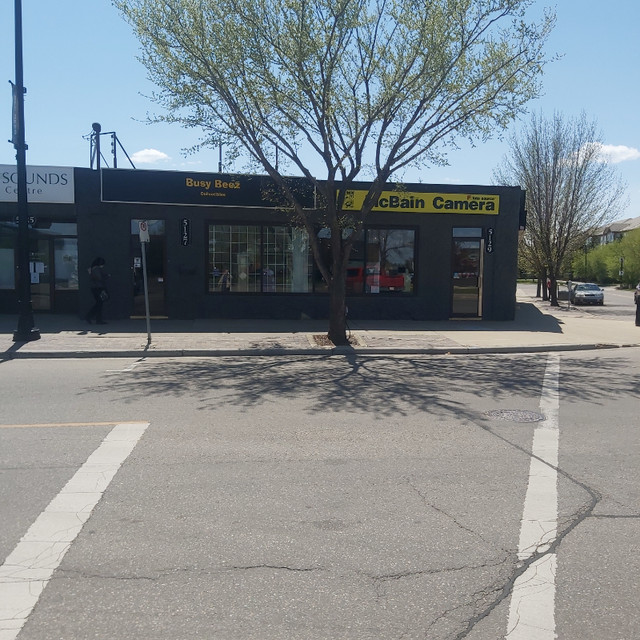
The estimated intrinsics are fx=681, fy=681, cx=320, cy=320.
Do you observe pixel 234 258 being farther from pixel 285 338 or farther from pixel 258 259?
pixel 285 338

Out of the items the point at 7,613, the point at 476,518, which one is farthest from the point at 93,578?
the point at 476,518

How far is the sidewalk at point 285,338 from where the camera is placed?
13695mm

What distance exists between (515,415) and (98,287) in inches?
464

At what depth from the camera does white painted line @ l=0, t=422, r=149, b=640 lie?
3.61 metres

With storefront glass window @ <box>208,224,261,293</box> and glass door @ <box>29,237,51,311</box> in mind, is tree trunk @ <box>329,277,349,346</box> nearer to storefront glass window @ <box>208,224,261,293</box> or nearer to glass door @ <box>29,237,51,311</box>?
storefront glass window @ <box>208,224,261,293</box>

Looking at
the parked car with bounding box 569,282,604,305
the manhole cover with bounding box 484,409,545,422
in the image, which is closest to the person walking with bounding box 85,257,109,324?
the manhole cover with bounding box 484,409,545,422

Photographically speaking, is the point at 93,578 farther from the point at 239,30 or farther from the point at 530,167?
the point at 530,167

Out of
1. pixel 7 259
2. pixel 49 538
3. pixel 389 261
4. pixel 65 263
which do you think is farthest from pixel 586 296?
pixel 49 538

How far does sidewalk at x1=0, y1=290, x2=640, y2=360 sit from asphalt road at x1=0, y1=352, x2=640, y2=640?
4.42 meters

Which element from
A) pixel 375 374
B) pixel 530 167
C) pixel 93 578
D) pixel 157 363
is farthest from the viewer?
pixel 530 167

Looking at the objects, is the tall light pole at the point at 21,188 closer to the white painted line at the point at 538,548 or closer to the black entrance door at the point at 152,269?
the black entrance door at the point at 152,269

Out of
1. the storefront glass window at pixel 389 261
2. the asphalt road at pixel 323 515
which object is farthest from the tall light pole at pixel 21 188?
the storefront glass window at pixel 389 261

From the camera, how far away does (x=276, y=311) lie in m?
18.8

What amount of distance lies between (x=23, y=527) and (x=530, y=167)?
105 ft
